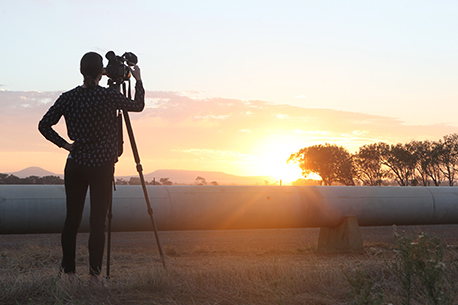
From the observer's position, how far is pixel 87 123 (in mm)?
4113

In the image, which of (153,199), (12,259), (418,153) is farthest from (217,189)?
(418,153)

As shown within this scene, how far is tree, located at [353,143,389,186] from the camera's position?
1535 inches

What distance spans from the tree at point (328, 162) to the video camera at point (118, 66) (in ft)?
126

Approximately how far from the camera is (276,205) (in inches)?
305

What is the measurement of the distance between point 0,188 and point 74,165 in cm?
322

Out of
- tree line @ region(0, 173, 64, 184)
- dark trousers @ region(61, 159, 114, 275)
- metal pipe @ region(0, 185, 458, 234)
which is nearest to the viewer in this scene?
dark trousers @ region(61, 159, 114, 275)

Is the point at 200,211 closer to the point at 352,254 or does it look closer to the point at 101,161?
the point at 352,254

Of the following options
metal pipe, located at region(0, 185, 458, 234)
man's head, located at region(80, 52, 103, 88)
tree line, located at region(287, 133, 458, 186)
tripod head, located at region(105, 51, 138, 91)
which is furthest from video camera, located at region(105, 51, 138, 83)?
tree line, located at region(287, 133, 458, 186)

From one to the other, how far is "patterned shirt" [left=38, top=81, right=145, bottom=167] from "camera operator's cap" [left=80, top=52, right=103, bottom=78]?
13 cm

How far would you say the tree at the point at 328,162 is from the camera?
4219 centimetres

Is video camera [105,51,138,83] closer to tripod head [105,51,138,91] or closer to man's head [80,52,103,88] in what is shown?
tripod head [105,51,138,91]

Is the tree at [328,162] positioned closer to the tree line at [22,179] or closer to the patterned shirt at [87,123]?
the tree line at [22,179]

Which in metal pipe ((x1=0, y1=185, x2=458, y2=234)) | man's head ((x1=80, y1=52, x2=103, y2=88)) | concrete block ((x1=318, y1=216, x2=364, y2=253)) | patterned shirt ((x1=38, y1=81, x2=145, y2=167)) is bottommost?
concrete block ((x1=318, y1=216, x2=364, y2=253))

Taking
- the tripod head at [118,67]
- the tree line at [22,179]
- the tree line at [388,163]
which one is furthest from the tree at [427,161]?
the tripod head at [118,67]
